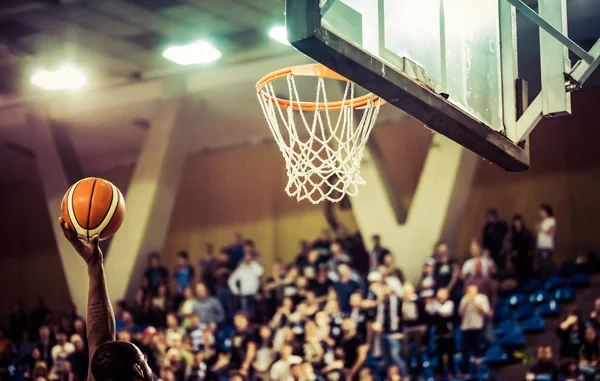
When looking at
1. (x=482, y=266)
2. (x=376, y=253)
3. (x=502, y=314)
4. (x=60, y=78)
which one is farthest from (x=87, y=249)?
(x=60, y=78)

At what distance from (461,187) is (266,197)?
19.9ft

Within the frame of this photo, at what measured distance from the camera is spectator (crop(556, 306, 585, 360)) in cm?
1039

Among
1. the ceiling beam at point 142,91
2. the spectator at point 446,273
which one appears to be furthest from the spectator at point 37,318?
the spectator at point 446,273

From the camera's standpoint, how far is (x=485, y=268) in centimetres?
1165

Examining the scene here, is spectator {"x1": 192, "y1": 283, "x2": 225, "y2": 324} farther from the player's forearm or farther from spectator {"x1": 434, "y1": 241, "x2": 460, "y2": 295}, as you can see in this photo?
the player's forearm

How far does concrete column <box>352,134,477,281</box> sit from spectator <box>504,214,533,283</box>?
3.84ft

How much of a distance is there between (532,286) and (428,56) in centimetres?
842

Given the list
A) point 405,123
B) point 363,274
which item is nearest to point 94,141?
point 405,123

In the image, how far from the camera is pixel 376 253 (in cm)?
1299

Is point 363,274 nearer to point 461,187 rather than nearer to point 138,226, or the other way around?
point 461,187

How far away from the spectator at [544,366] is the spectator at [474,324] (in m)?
0.74

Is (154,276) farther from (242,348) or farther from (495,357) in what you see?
(495,357)

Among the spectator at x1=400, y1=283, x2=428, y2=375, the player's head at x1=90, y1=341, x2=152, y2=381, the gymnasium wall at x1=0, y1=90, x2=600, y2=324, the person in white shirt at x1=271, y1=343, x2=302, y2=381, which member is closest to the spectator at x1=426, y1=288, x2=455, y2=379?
the spectator at x1=400, y1=283, x2=428, y2=375

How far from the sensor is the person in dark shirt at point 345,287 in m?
12.2
